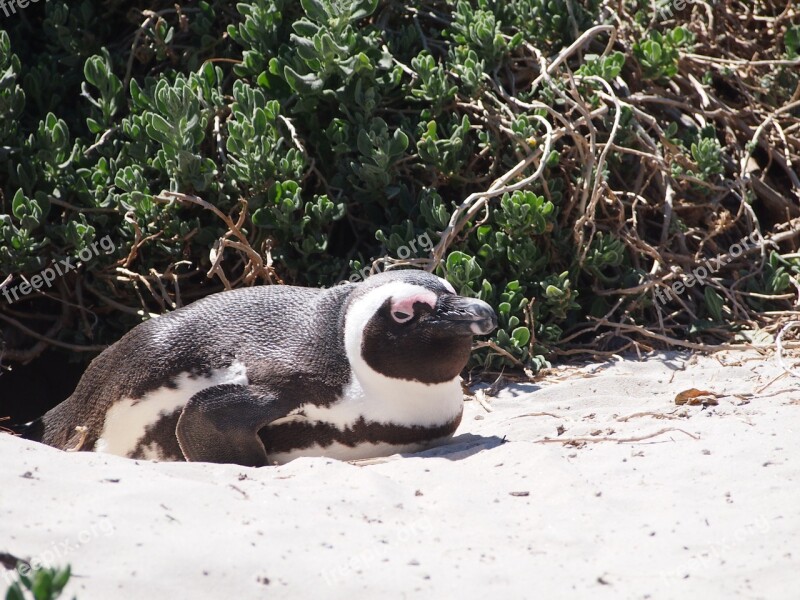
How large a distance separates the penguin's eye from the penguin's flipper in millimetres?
499

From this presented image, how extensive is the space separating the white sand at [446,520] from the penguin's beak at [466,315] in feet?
1.35

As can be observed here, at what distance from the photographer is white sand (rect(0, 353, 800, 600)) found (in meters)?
2.26

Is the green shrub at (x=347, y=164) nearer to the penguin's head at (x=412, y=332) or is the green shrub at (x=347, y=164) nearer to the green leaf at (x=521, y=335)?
the green leaf at (x=521, y=335)

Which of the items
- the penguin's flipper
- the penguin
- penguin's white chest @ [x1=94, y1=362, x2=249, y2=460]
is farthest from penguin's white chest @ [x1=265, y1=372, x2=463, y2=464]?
penguin's white chest @ [x1=94, y1=362, x2=249, y2=460]

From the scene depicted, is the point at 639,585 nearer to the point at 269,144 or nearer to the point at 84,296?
the point at 269,144

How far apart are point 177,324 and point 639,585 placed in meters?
2.01

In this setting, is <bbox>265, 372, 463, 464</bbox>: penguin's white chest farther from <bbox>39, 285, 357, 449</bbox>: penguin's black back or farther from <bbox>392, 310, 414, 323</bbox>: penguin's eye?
<bbox>392, 310, 414, 323</bbox>: penguin's eye

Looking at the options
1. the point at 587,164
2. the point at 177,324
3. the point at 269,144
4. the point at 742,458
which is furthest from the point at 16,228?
the point at 742,458

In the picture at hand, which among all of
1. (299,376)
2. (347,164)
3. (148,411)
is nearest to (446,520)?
(299,376)

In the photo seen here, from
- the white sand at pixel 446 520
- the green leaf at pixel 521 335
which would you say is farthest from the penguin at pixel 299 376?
the green leaf at pixel 521 335

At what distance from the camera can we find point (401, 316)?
11.3ft

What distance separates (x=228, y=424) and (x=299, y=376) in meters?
0.28

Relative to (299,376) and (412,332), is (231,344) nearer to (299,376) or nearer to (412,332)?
(299,376)

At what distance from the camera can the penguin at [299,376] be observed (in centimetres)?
341
